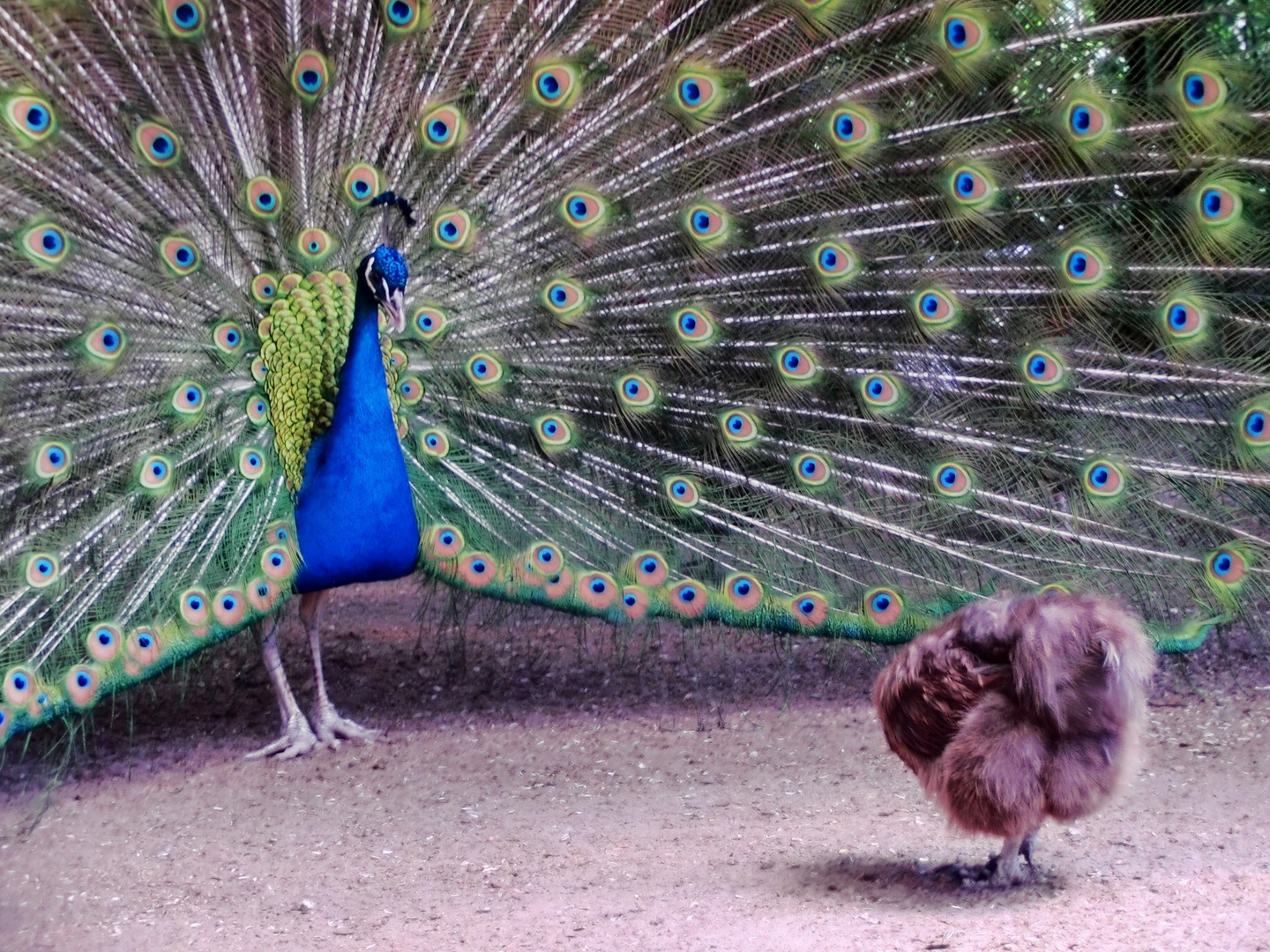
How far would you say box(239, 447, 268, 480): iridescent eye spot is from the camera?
11.7 ft

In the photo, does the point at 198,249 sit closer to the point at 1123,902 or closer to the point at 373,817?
the point at 373,817

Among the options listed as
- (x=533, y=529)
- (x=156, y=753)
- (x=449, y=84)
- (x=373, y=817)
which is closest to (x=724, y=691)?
(x=533, y=529)

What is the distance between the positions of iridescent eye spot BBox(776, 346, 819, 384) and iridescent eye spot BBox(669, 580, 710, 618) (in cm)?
65

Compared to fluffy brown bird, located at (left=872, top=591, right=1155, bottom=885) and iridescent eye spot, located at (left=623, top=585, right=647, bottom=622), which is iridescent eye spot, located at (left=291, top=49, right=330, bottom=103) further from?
fluffy brown bird, located at (left=872, top=591, right=1155, bottom=885)

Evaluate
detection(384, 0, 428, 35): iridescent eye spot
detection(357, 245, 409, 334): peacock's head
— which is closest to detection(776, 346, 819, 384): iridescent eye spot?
detection(357, 245, 409, 334): peacock's head

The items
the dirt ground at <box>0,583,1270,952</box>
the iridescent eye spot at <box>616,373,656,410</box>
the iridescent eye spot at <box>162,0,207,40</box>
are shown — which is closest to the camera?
the dirt ground at <box>0,583,1270,952</box>

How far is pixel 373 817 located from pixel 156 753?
2.87ft

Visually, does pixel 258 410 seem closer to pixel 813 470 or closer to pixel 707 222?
pixel 707 222

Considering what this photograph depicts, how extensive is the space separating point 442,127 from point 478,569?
1.26 meters

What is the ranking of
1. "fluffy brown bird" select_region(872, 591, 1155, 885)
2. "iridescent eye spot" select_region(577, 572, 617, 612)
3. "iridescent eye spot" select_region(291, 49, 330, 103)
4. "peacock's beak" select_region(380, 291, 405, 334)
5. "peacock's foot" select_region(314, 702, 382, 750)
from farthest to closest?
"peacock's foot" select_region(314, 702, 382, 750), "iridescent eye spot" select_region(577, 572, 617, 612), "iridescent eye spot" select_region(291, 49, 330, 103), "peacock's beak" select_region(380, 291, 405, 334), "fluffy brown bird" select_region(872, 591, 1155, 885)

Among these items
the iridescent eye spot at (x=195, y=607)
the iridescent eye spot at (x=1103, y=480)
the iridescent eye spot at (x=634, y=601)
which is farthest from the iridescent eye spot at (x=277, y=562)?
the iridescent eye spot at (x=1103, y=480)

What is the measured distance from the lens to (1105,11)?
3.42m

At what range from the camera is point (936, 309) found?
3.58 metres

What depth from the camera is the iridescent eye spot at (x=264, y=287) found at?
3654mm
